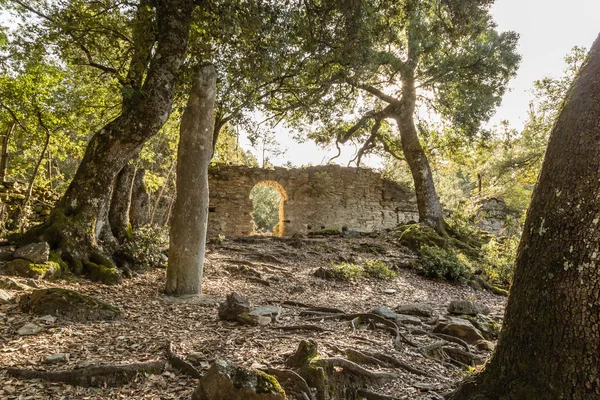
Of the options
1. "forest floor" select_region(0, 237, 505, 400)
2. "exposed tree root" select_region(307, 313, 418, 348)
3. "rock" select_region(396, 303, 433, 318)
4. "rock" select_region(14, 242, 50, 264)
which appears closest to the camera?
"forest floor" select_region(0, 237, 505, 400)

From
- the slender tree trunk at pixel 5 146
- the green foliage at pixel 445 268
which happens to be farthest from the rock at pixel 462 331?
the slender tree trunk at pixel 5 146

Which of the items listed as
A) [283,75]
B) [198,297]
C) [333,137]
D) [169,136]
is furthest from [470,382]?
[333,137]

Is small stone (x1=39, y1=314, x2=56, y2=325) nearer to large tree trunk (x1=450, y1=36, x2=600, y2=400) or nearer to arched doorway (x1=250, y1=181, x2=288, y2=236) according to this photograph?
large tree trunk (x1=450, y1=36, x2=600, y2=400)

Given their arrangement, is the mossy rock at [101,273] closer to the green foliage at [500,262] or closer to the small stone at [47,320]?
the small stone at [47,320]

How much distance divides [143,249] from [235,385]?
19.1 ft

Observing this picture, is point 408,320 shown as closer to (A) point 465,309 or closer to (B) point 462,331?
(B) point 462,331

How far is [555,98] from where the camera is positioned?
46.4 feet

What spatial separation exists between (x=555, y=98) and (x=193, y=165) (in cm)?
1538

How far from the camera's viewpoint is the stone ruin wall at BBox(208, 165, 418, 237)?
52.3 feet

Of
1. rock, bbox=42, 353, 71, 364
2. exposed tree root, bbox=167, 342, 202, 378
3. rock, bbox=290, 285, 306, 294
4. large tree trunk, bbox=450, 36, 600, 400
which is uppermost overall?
large tree trunk, bbox=450, 36, 600, 400

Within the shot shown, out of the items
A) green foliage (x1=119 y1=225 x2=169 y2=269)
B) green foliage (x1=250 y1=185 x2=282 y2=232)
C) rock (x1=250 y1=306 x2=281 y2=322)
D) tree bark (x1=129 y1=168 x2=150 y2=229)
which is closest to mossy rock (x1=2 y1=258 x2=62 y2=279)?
green foliage (x1=119 y1=225 x2=169 y2=269)

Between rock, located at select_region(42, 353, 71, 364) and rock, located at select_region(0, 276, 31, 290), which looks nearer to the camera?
rock, located at select_region(42, 353, 71, 364)

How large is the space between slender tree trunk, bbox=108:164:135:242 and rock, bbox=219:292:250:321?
4074 millimetres

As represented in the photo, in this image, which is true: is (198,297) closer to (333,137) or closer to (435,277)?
(435,277)
